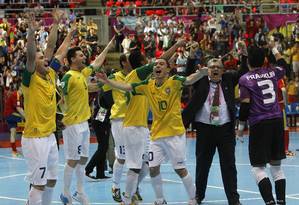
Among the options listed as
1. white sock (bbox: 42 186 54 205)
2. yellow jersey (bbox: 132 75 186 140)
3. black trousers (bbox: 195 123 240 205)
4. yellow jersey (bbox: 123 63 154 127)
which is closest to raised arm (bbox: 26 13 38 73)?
white sock (bbox: 42 186 54 205)

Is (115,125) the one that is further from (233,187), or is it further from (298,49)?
(298,49)

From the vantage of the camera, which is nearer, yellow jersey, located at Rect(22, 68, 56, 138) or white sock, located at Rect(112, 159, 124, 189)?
yellow jersey, located at Rect(22, 68, 56, 138)

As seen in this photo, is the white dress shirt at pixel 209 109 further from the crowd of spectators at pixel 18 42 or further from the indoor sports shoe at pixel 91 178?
the crowd of spectators at pixel 18 42

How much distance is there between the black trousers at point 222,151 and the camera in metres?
13.7

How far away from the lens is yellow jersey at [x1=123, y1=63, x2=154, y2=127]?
13539mm

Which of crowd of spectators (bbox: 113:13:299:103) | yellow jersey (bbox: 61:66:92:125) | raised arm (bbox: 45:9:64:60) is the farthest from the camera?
crowd of spectators (bbox: 113:13:299:103)

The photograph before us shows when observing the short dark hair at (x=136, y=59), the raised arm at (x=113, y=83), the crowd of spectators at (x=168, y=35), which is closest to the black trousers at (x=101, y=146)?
the short dark hair at (x=136, y=59)

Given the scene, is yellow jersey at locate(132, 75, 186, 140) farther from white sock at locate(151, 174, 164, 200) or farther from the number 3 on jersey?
the number 3 on jersey

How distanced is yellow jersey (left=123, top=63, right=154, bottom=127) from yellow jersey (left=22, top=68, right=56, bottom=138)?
96.9 inches

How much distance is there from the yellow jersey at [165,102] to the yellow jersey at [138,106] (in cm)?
42

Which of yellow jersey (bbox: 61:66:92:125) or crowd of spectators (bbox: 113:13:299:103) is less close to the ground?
yellow jersey (bbox: 61:66:92:125)

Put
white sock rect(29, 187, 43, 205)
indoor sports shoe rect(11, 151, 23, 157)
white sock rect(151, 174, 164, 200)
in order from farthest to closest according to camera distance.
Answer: indoor sports shoe rect(11, 151, 23, 157) < white sock rect(151, 174, 164, 200) < white sock rect(29, 187, 43, 205)

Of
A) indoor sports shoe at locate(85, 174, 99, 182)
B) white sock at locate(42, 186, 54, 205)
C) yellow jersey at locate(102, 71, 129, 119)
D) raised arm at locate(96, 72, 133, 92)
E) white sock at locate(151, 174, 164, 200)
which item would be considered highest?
raised arm at locate(96, 72, 133, 92)

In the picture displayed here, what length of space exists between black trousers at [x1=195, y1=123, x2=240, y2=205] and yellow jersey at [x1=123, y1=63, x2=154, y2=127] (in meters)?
1.08
